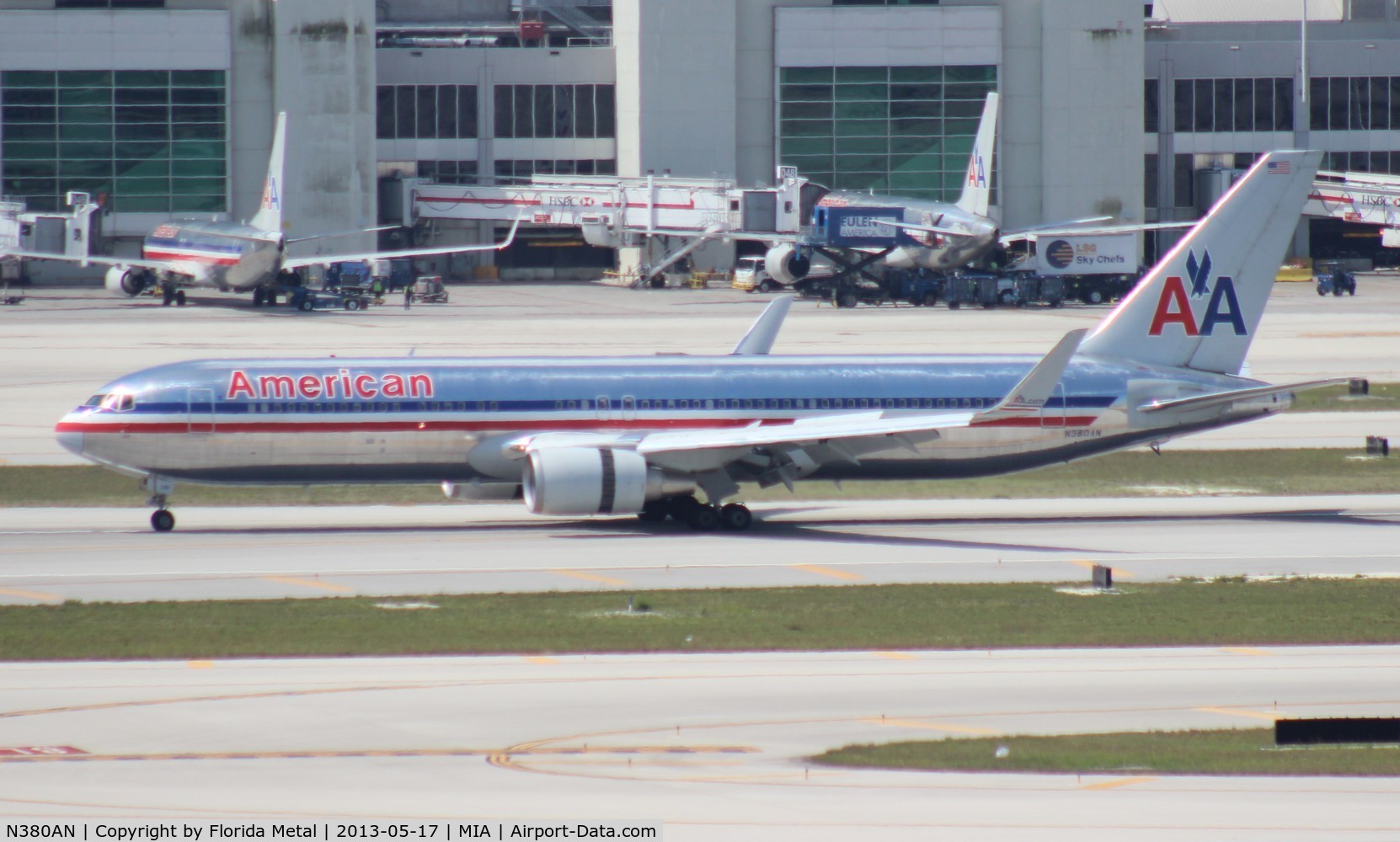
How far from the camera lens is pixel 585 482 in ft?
115

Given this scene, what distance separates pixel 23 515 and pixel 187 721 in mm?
21797

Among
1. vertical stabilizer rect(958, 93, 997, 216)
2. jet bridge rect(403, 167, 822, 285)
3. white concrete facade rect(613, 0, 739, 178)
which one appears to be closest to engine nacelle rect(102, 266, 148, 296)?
jet bridge rect(403, 167, 822, 285)

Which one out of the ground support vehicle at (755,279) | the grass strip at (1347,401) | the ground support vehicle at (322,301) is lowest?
the grass strip at (1347,401)

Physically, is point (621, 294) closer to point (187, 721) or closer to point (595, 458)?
point (595, 458)

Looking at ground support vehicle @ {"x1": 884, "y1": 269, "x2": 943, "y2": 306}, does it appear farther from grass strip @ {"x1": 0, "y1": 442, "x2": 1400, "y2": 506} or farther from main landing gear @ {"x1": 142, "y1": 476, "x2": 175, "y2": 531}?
main landing gear @ {"x1": 142, "y1": 476, "x2": 175, "y2": 531}

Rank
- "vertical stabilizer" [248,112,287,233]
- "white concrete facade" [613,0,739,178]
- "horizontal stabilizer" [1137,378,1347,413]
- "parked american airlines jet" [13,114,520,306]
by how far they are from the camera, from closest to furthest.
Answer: "horizontal stabilizer" [1137,378,1347,413]
"parked american airlines jet" [13,114,520,306]
"vertical stabilizer" [248,112,287,233]
"white concrete facade" [613,0,739,178]

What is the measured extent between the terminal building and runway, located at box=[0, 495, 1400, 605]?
73081 mm

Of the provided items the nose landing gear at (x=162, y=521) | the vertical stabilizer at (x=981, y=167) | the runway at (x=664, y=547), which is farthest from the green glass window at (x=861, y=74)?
the nose landing gear at (x=162, y=521)

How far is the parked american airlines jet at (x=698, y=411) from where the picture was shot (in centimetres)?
3622

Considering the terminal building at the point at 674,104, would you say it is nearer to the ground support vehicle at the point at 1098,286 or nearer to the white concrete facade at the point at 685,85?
the white concrete facade at the point at 685,85

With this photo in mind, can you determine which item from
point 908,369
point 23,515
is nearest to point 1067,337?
point 908,369

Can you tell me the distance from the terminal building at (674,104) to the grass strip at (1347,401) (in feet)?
186

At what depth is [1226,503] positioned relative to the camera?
41062 millimetres

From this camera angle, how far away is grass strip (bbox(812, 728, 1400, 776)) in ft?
58.0
